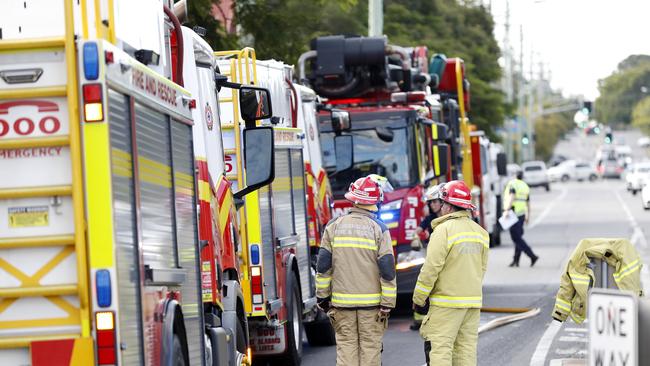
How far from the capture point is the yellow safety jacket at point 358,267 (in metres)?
10.4

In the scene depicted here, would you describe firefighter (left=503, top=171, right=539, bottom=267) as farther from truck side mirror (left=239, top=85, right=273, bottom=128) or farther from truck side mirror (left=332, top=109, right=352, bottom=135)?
truck side mirror (left=239, top=85, right=273, bottom=128)

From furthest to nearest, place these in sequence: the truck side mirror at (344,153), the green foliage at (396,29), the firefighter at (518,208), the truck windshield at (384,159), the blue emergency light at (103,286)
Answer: the firefighter at (518,208)
the green foliage at (396,29)
the truck windshield at (384,159)
the truck side mirror at (344,153)
the blue emergency light at (103,286)

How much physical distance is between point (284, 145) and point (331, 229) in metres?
2.97

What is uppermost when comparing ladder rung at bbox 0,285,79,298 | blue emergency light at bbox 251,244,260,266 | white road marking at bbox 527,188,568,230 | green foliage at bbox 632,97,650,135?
green foliage at bbox 632,97,650,135

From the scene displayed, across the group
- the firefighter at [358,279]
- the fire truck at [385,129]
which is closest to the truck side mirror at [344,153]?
the fire truck at [385,129]

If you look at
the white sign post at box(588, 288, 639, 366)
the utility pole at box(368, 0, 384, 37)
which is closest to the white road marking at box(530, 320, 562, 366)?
the white sign post at box(588, 288, 639, 366)

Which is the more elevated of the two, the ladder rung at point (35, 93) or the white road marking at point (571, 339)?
the ladder rung at point (35, 93)

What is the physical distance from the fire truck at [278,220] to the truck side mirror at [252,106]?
0.57 ft

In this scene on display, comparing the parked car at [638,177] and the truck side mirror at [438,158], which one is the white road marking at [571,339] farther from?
the parked car at [638,177]

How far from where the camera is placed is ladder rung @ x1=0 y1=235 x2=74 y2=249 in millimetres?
6422

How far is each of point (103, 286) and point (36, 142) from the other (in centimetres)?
75

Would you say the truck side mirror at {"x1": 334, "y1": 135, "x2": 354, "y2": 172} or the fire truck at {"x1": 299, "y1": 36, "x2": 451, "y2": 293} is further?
the fire truck at {"x1": 299, "y1": 36, "x2": 451, "y2": 293}

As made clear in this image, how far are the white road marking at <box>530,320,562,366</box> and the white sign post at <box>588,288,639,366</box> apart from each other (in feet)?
20.6

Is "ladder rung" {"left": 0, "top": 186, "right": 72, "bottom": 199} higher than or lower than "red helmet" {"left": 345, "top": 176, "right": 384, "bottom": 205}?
higher
